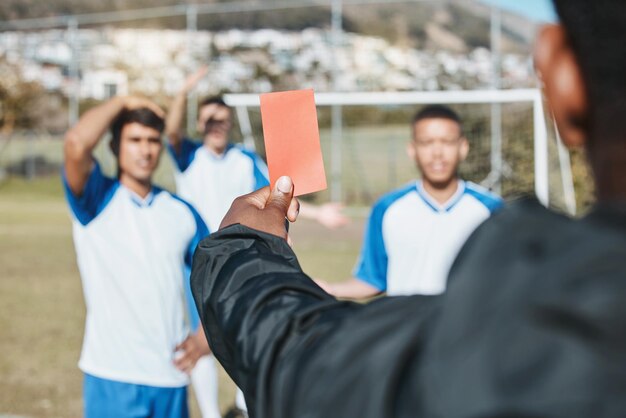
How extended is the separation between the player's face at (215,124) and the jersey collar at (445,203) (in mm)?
2054

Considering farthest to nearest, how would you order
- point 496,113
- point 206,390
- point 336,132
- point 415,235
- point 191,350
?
point 336,132
point 496,113
point 206,390
point 415,235
point 191,350

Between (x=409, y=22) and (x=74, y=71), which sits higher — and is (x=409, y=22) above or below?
above

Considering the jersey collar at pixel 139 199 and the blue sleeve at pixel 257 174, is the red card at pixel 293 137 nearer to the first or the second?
the jersey collar at pixel 139 199

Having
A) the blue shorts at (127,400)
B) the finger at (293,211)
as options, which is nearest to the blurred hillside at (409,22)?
the blue shorts at (127,400)

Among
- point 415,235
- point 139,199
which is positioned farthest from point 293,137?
point 415,235

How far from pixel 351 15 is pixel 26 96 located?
11138 millimetres

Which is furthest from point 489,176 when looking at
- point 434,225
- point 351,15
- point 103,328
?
point 103,328

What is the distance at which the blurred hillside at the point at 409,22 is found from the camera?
21.2m

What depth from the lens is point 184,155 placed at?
6637 millimetres

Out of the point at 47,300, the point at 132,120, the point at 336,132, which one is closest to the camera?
the point at 132,120

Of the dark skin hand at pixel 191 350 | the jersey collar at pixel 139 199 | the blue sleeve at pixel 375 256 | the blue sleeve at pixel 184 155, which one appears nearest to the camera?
the dark skin hand at pixel 191 350

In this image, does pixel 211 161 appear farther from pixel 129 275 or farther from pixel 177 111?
pixel 129 275

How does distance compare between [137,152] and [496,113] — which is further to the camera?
[496,113]

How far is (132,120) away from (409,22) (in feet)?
85.8
